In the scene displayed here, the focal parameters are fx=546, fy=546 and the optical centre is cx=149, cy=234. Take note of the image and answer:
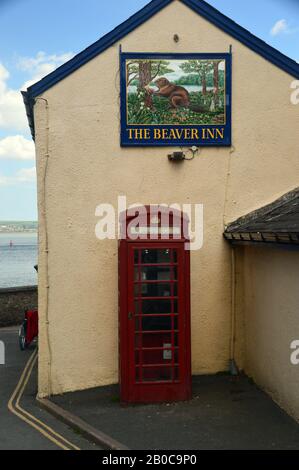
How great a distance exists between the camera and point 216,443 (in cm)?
662

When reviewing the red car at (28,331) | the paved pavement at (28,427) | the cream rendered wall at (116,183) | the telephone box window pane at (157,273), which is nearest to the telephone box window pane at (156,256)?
the telephone box window pane at (157,273)

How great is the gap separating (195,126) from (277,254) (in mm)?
2919

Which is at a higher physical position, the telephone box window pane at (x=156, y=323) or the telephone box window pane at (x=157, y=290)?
the telephone box window pane at (x=157, y=290)

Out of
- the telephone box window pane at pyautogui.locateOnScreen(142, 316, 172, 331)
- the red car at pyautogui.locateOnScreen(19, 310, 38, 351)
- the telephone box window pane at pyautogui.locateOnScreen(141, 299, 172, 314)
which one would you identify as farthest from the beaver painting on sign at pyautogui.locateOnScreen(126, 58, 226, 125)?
the red car at pyautogui.locateOnScreen(19, 310, 38, 351)

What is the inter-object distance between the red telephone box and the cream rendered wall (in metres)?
1.05

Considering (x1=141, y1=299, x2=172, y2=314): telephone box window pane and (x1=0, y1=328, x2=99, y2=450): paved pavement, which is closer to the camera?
(x1=0, y1=328, x2=99, y2=450): paved pavement

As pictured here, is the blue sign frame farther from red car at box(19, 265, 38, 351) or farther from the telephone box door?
red car at box(19, 265, 38, 351)

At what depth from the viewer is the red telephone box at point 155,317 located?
27.5ft

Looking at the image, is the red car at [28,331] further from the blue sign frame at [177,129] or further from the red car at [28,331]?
the blue sign frame at [177,129]

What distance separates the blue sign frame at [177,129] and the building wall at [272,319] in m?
2.08

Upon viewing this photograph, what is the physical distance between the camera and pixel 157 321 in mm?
8469

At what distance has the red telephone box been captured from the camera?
8.39m
